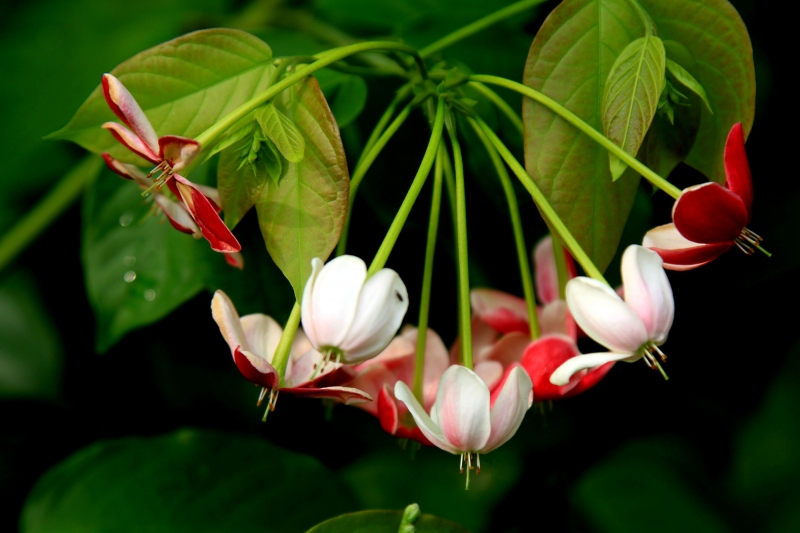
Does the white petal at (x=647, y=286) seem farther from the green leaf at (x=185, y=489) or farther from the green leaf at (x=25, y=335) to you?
the green leaf at (x=25, y=335)

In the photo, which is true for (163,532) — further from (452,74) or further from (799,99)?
(799,99)

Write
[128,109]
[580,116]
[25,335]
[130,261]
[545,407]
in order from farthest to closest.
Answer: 1. [25,335]
2. [545,407]
3. [130,261]
4. [580,116]
5. [128,109]

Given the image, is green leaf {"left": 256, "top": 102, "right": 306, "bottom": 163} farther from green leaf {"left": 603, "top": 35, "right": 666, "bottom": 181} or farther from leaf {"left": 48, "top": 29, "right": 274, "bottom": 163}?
green leaf {"left": 603, "top": 35, "right": 666, "bottom": 181}

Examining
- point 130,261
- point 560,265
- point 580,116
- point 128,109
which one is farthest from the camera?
point 130,261

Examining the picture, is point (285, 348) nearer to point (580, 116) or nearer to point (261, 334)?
point (261, 334)

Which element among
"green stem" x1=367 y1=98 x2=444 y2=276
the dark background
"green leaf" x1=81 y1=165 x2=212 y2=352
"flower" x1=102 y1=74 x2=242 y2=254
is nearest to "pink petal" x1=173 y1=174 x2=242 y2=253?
"flower" x1=102 y1=74 x2=242 y2=254

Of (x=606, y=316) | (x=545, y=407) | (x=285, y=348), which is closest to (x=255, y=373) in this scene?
(x=285, y=348)

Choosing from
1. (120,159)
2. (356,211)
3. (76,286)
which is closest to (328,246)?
(120,159)
